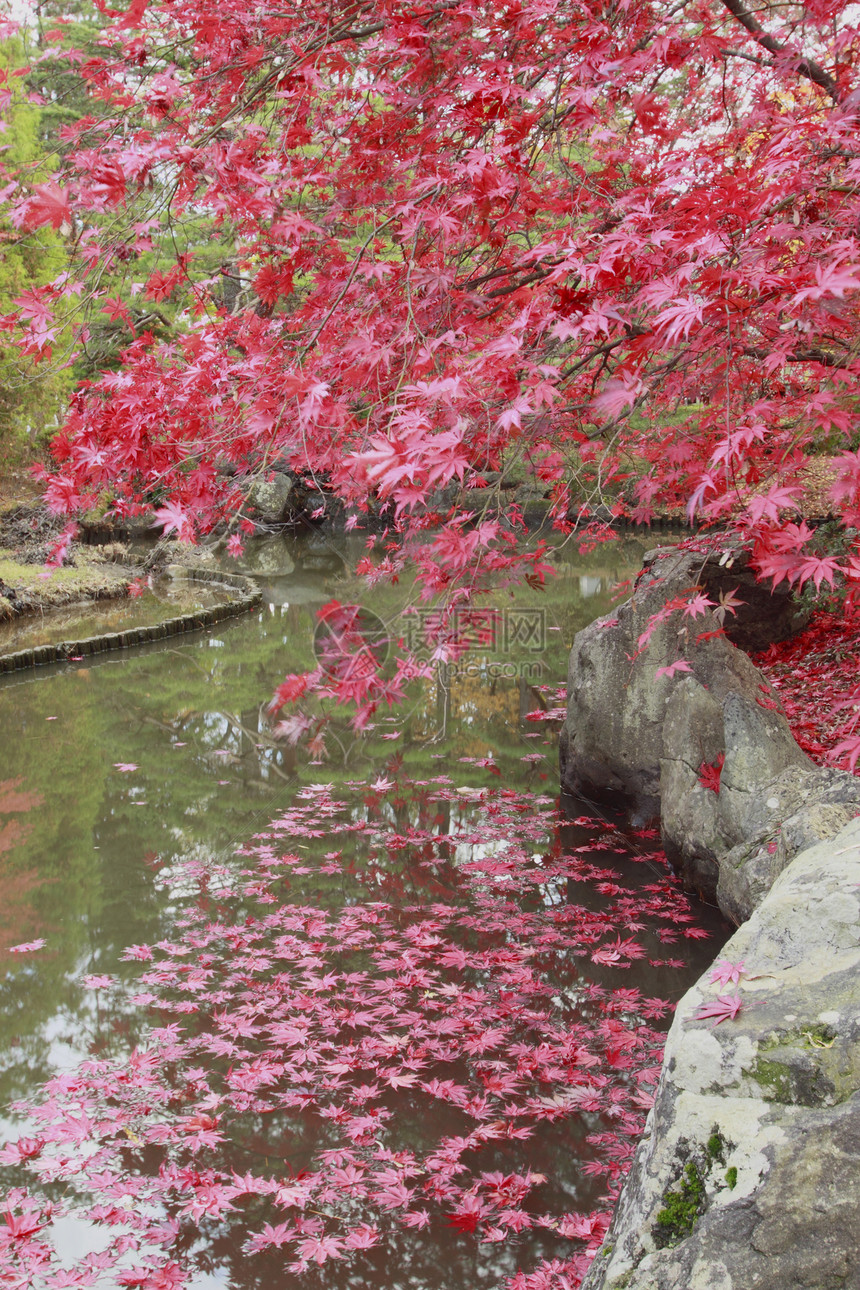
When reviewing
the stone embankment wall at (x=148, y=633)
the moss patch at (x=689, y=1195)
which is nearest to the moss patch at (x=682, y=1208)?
the moss patch at (x=689, y=1195)

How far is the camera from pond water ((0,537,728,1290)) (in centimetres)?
256

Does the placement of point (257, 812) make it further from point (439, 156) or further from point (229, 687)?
point (439, 156)

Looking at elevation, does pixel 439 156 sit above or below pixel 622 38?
below

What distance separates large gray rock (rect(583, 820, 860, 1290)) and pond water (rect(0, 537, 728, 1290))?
103 centimetres

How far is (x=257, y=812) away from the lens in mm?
5891

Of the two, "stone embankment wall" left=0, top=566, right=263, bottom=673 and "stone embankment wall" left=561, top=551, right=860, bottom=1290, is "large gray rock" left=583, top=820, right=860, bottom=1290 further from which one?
"stone embankment wall" left=0, top=566, right=263, bottom=673

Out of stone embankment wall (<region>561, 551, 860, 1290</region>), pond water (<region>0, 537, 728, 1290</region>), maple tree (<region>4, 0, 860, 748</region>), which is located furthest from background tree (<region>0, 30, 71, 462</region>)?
stone embankment wall (<region>561, 551, 860, 1290</region>)

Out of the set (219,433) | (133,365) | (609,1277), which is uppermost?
(133,365)

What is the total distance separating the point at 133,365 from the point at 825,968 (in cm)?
283

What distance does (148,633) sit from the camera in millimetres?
10766

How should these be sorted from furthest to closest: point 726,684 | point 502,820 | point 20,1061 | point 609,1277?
point 502,820 → point 726,684 → point 20,1061 → point 609,1277

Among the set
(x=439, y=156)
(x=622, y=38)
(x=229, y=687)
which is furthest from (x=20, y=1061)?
(x=229, y=687)

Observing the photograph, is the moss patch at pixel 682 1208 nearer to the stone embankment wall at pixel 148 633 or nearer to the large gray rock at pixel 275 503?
the stone embankment wall at pixel 148 633

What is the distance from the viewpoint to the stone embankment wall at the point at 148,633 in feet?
30.6
